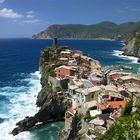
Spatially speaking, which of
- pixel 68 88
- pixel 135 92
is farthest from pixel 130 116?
pixel 68 88

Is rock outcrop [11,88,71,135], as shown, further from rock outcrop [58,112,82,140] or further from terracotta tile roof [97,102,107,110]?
terracotta tile roof [97,102,107,110]

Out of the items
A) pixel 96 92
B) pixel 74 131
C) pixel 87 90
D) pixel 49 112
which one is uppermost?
pixel 87 90

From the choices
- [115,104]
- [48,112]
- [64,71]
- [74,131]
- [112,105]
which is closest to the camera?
[74,131]

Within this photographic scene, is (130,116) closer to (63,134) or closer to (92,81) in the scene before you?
(63,134)

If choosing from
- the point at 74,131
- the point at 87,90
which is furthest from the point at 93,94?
the point at 74,131

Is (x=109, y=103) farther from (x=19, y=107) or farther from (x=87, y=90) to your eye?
(x=19, y=107)
